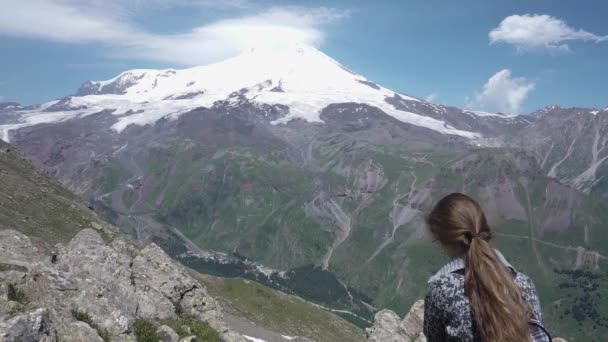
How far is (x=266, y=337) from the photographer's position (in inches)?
2303

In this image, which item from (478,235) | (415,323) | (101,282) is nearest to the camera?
(478,235)

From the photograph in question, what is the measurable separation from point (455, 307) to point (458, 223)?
1.40m

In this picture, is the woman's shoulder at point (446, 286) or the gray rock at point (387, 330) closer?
the woman's shoulder at point (446, 286)

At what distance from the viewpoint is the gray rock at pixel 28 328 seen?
10.9 metres

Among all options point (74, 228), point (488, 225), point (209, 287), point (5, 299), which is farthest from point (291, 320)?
point (488, 225)

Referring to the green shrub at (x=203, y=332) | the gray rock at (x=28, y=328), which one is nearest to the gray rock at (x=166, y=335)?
the green shrub at (x=203, y=332)

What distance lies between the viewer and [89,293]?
17984mm

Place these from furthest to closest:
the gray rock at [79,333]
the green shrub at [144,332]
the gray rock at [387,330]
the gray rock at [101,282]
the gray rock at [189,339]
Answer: the gray rock at [387,330] → the gray rock at [189,339] → the green shrub at [144,332] → the gray rock at [101,282] → the gray rock at [79,333]

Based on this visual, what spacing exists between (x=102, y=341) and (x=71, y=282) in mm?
4380

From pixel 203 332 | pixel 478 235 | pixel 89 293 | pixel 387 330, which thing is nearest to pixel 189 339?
pixel 203 332

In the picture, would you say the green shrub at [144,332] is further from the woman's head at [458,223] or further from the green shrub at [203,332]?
the woman's head at [458,223]

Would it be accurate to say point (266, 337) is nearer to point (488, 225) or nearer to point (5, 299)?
point (5, 299)

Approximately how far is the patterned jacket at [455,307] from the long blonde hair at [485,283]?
0.14 meters

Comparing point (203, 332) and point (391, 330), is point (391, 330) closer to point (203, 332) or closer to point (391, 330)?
point (391, 330)
